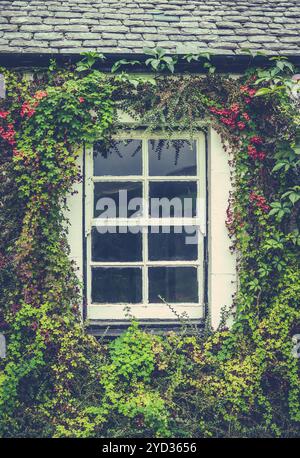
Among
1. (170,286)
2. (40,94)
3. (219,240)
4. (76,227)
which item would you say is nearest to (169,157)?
(219,240)

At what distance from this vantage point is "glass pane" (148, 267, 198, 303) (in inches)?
235

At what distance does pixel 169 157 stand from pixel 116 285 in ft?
4.80

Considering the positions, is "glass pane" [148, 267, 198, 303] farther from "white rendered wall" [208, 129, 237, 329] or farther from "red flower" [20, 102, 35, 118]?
"red flower" [20, 102, 35, 118]

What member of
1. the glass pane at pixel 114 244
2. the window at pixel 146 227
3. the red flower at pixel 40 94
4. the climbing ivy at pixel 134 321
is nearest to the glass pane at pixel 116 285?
the window at pixel 146 227

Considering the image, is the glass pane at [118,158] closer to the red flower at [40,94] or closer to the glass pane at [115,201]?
the glass pane at [115,201]

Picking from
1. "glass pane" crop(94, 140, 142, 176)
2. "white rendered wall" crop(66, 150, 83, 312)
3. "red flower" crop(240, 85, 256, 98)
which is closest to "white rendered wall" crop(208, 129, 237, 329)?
"red flower" crop(240, 85, 256, 98)

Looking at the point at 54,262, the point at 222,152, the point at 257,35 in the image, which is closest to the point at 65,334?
the point at 54,262

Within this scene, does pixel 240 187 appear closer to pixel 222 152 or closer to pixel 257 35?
pixel 222 152

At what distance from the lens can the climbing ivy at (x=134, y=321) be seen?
5.52 meters

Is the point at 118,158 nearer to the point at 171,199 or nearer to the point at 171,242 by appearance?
the point at 171,199

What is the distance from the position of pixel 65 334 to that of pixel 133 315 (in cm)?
75

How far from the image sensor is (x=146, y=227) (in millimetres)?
5949

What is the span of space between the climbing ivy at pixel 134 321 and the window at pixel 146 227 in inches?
10.5
